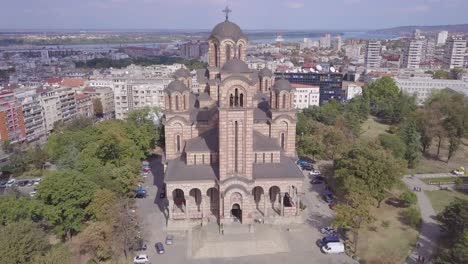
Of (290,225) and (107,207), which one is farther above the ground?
(107,207)

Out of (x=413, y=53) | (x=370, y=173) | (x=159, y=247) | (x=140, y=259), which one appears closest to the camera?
(x=140, y=259)

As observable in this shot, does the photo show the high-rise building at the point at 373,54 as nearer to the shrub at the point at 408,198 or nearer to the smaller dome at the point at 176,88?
the shrub at the point at 408,198

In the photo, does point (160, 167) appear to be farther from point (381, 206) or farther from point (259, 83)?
point (381, 206)

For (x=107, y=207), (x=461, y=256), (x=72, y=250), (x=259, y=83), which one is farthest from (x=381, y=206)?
(x=72, y=250)

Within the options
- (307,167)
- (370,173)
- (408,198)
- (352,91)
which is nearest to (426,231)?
(408,198)

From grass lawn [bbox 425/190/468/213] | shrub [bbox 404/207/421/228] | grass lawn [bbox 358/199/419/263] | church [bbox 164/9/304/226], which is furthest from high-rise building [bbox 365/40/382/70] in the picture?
grass lawn [bbox 358/199/419/263]

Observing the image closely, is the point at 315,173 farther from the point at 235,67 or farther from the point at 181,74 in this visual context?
the point at 235,67

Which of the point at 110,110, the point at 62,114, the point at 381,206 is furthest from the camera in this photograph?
the point at 110,110
